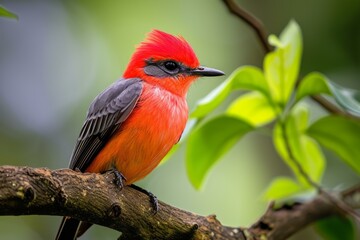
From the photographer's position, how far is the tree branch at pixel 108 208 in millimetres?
2717

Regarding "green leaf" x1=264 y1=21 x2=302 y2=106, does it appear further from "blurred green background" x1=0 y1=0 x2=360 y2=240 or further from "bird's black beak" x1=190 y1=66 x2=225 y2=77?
"blurred green background" x1=0 y1=0 x2=360 y2=240

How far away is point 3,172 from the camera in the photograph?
2.69 meters

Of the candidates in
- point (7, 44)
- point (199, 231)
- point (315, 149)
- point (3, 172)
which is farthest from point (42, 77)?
point (3, 172)

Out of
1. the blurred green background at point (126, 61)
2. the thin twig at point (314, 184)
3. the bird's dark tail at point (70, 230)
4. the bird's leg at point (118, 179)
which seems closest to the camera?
the bird's leg at point (118, 179)

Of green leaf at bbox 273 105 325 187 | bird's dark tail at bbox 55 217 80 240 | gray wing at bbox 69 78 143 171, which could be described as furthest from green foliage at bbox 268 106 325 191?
bird's dark tail at bbox 55 217 80 240

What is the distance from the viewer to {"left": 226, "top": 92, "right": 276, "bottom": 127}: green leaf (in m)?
4.34

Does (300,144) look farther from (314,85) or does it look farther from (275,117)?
(314,85)

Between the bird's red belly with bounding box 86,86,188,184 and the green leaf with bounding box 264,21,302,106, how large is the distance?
0.68 metres

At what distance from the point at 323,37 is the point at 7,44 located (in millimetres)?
4143

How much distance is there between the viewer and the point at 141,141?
393cm

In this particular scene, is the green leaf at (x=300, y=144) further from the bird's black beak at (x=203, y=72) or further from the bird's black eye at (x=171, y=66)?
the bird's black eye at (x=171, y=66)

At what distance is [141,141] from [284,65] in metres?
1.05

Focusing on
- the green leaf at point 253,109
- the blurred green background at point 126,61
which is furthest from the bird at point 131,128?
the blurred green background at point 126,61

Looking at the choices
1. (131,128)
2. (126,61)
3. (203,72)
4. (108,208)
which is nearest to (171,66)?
(203,72)
